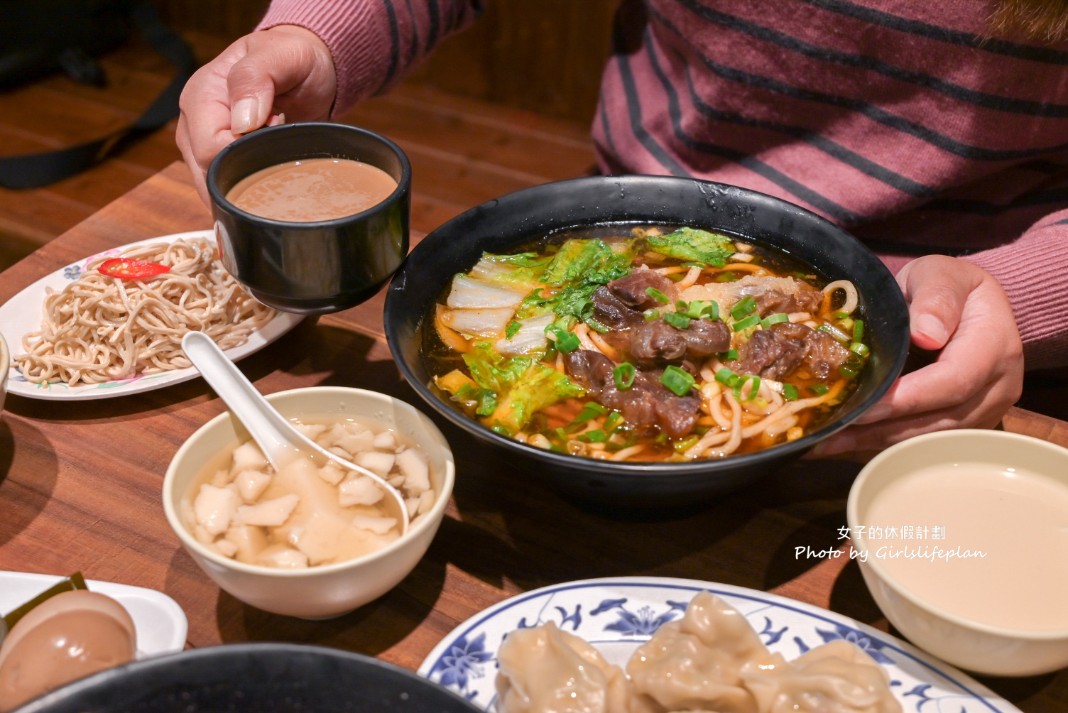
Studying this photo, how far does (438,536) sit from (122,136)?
4414 millimetres

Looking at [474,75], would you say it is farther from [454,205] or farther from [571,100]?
[454,205]

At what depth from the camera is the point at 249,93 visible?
206 cm

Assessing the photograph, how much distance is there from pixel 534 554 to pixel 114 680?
2.46 ft

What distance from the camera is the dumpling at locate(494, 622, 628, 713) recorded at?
4.12 feet

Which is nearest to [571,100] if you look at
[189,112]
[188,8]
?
[188,8]

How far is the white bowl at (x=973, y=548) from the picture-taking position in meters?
1.31

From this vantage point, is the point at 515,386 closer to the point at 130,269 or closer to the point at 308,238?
the point at 308,238

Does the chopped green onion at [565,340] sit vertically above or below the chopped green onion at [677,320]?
below

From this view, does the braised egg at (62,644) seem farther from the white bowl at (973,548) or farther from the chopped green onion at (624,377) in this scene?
the white bowl at (973,548)

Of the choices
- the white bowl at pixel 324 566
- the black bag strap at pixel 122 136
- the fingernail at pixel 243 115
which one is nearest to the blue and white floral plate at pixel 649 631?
the white bowl at pixel 324 566

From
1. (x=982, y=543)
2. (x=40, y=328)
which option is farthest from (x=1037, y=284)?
(x=40, y=328)

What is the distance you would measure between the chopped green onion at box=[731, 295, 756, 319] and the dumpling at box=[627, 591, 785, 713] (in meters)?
0.71

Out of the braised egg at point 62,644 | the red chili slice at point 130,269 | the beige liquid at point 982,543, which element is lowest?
the red chili slice at point 130,269

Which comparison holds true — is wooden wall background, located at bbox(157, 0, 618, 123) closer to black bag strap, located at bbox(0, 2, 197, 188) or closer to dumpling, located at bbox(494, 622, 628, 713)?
black bag strap, located at bbox(0, 2, 197, 188)
